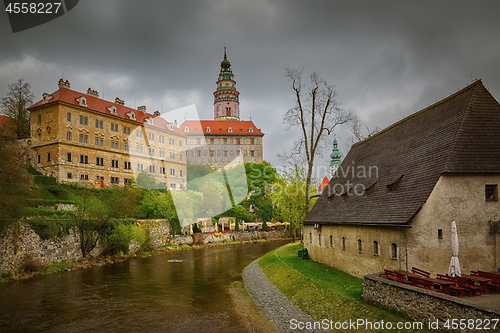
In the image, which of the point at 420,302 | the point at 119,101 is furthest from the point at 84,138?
the point at 420,302

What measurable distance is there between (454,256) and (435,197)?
226 centimetres

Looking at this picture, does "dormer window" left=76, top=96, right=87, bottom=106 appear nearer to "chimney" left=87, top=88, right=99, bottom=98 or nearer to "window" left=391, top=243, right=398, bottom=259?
"chimney" left=87, top=88, right=99, bottom=98

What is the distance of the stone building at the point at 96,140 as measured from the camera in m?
46.5

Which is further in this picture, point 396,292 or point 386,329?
point 396,292

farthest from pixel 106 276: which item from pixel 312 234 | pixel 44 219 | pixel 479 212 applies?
pixel 479 212

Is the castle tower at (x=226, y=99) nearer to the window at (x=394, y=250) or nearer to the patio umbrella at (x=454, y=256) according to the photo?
the window at (x=394, y=250)

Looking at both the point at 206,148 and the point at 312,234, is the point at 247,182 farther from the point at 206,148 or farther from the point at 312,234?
the point at 312,234

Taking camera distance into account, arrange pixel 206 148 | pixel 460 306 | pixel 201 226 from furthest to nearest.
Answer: pixel 206 148 < pixel 201 226 < pixel 460 306

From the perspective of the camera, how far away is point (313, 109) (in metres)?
29.8

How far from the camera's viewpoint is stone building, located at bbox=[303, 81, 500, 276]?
47.1 feet

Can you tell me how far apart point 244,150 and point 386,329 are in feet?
281

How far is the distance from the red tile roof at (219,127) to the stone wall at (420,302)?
276ft

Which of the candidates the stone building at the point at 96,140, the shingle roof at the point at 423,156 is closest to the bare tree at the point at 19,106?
A: the stone building at the point at 96,140

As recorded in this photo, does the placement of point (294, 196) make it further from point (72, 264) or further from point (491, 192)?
point (491, 192)
